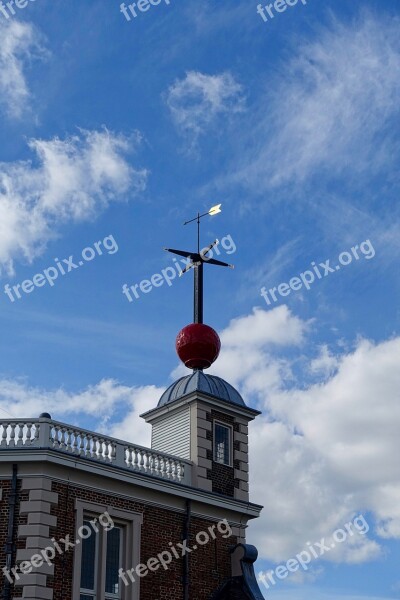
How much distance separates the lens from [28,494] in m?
23.1

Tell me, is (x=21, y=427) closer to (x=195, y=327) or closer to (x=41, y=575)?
(x=41, y=575)

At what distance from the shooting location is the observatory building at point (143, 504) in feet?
75.2

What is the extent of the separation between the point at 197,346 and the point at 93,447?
653cm

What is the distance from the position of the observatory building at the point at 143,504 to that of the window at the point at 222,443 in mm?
34

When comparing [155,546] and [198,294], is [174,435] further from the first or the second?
[198,294]

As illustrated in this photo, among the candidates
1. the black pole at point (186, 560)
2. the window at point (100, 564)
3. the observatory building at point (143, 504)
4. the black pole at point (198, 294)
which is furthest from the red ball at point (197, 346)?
the window at point (100, 564)

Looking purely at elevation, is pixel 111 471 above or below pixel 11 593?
above

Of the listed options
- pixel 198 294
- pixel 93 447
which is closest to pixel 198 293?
pixel 198 294

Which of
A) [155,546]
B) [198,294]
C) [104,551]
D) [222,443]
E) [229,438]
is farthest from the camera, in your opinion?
[198,294]

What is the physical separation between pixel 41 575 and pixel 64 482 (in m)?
2.49

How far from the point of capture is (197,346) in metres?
30.3

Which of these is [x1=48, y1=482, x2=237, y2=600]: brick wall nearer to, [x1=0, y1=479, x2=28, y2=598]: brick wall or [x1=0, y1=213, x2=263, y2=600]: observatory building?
[x1=0, y1=213, x2=263, y2=600]: observatory building

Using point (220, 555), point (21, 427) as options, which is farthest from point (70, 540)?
point (220, 555)

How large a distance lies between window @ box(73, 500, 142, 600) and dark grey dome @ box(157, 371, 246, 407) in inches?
196
